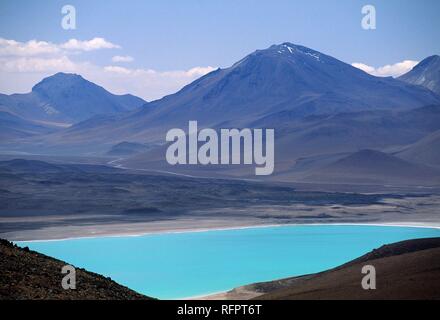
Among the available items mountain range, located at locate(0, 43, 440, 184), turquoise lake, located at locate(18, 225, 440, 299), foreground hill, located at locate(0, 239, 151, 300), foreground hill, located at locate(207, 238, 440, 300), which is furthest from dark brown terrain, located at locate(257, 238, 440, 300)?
mountain range, located at locate(0, 43, 440, 184)

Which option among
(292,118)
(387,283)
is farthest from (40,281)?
(292,118)

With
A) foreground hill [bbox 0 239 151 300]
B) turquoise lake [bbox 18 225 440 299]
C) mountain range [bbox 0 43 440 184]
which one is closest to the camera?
foreground hill [bbox 0 239 151 300]

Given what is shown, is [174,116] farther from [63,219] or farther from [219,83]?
[63,219]

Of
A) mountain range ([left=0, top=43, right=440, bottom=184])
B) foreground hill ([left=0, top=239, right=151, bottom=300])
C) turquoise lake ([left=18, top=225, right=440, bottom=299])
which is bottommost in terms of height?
foreground hill ([left=0, top=239, right=151, bottom=300])

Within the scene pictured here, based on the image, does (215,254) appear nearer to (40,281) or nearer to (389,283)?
(389,283)

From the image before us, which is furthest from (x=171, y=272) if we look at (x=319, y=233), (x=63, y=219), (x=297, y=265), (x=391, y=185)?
(x=391, y=185)

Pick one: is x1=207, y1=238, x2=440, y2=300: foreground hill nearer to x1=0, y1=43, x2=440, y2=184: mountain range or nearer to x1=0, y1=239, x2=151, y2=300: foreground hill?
x1=0, y1=239, x2=151, y2=300: foreground hill
